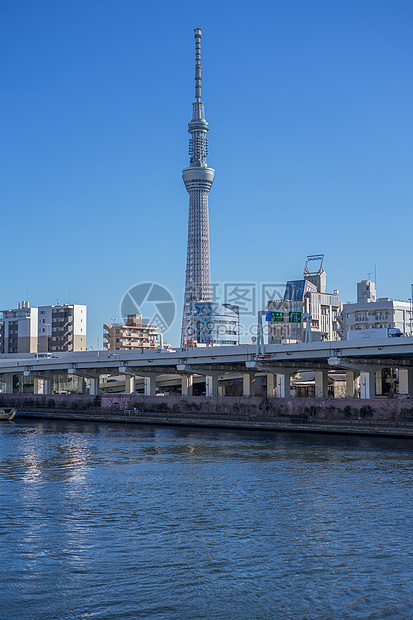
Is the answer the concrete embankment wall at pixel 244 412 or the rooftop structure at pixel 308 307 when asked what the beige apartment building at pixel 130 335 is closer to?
the rooftop structure at pixel 308 307

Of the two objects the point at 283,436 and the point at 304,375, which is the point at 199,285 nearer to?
the point at 304,375

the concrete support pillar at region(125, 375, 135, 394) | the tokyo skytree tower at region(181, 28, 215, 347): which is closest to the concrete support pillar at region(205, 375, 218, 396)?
the concrete support pillar at region(125, 375, 135, 394)

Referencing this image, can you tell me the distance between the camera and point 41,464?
38.2 metres

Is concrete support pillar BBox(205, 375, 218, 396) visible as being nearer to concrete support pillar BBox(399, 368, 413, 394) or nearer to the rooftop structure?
concrete support pillar BBox(399, 368, 413, 394)

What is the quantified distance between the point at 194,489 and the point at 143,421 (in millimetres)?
40963

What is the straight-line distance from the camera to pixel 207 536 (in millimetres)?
22500

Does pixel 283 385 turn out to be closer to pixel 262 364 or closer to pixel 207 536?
pixel 262 364

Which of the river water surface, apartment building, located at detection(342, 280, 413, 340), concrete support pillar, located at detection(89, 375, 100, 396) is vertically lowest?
the river water surface

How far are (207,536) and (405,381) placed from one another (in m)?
48.1

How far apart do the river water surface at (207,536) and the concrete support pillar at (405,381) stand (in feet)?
86.6

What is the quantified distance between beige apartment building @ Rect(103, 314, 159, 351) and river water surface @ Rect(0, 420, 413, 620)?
103 m

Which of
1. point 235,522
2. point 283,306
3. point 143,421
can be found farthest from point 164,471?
point 283,306

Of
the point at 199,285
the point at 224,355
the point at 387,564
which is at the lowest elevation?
the point at 387,564

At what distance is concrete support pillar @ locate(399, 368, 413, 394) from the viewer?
219 feet
